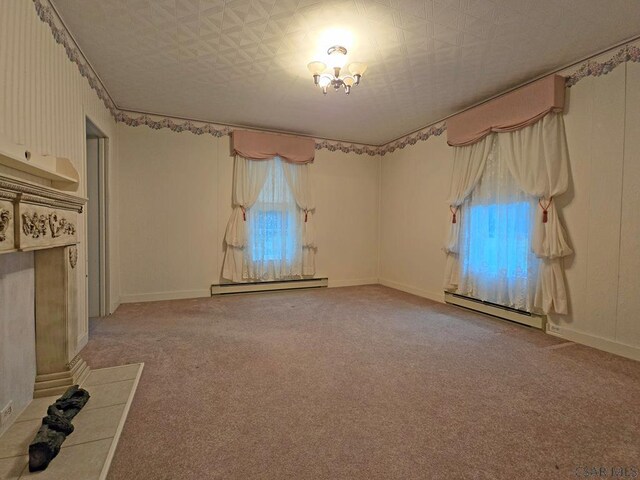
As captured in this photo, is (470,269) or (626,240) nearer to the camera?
(626,240)

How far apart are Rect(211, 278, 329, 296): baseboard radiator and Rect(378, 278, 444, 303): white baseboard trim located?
110cm

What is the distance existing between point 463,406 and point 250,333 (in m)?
1.94

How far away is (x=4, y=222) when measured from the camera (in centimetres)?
126

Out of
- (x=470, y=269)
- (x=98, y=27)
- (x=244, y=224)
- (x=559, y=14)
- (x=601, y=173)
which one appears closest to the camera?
(x=559, y=14)

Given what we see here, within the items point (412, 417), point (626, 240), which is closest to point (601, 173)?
point (626, 240)

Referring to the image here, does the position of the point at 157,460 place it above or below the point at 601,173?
below

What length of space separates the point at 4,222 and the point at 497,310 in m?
4.09

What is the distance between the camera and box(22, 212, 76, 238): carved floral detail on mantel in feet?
4.70

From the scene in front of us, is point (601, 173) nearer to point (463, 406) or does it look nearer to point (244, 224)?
point (463, 406)

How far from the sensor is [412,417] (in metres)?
1.66

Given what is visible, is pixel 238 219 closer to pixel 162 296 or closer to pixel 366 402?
pixel 162 296

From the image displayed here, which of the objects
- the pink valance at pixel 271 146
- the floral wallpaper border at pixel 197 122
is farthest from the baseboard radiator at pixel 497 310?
the pink valance at pixel 271 146

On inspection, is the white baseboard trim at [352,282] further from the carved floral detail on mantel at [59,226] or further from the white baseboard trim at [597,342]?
the carved floral detail on mantel at [59,226]

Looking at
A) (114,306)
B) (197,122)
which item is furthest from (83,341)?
(197,122)
